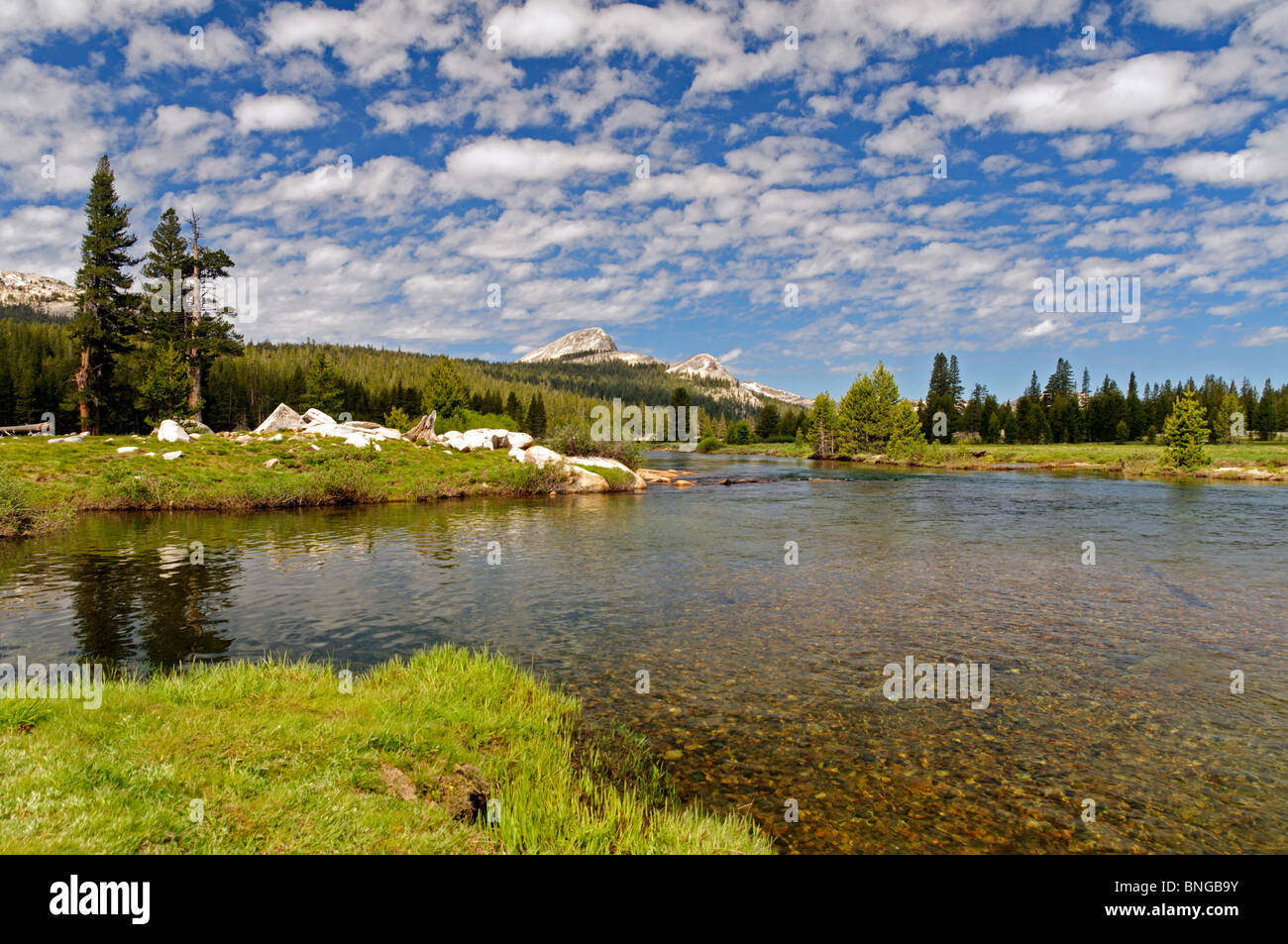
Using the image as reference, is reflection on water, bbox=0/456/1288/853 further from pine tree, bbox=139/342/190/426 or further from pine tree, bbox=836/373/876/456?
pine tree, bbox=836/373/876/456

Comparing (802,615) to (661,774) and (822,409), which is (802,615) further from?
(822,409)

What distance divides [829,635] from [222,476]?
37.5 m

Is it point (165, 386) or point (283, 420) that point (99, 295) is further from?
point (283, 420)

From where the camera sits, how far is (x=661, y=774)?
29.5 feet

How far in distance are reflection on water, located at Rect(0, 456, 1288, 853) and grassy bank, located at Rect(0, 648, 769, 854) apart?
170cm

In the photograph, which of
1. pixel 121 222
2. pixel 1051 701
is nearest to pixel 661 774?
pixel 1051 701

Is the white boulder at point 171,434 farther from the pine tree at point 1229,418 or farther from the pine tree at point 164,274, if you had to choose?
the pine tree at point 1229,418

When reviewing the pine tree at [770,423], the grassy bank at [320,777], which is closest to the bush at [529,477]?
the grassy bank at [320,777]

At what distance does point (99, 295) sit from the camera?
5341 centimetres

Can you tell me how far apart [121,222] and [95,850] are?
68.9 metres

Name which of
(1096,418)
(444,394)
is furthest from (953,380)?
(444,394)

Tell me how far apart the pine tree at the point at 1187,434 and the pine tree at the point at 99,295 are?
11096cm

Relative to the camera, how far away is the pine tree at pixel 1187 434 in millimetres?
73125

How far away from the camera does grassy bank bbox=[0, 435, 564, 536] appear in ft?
105
